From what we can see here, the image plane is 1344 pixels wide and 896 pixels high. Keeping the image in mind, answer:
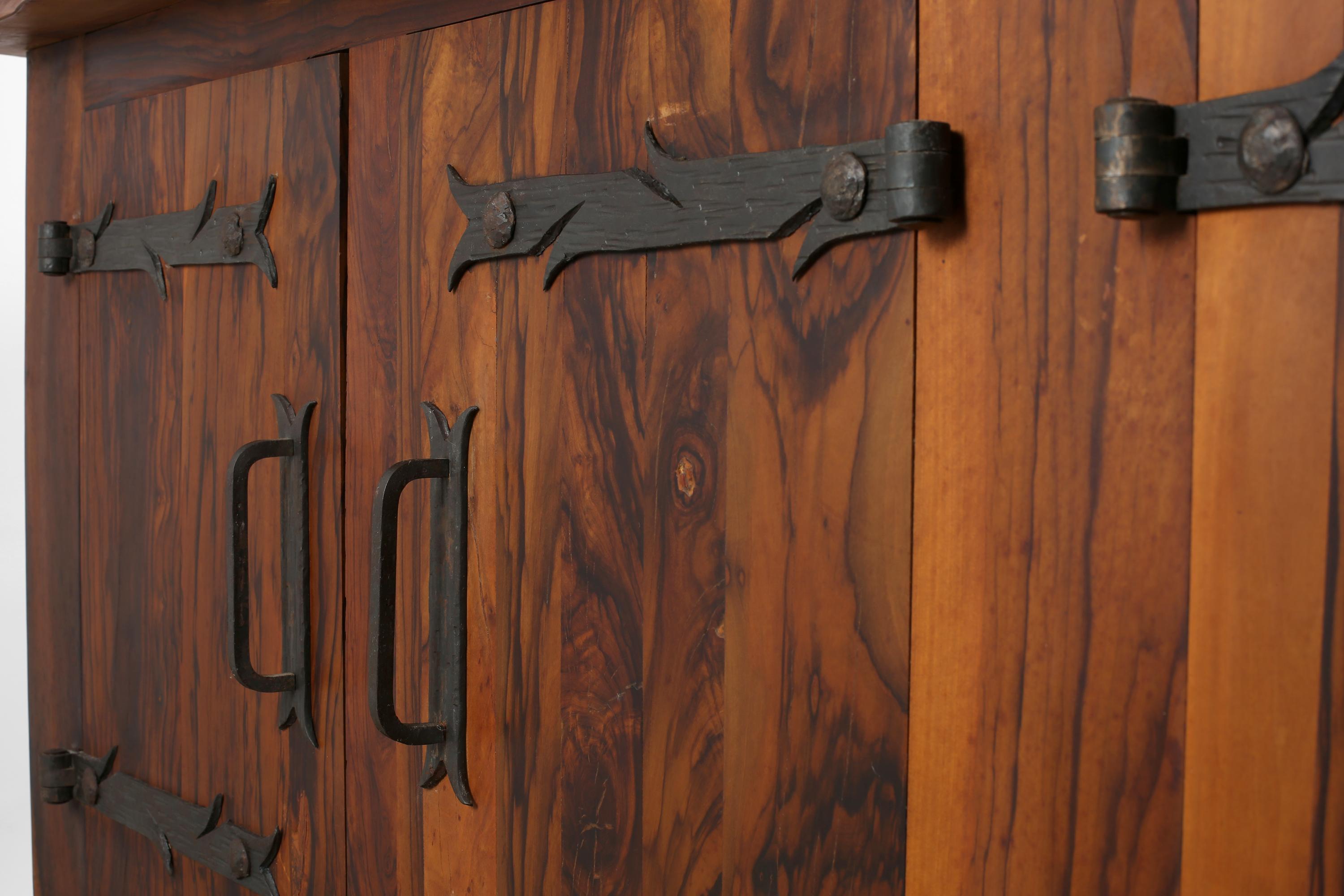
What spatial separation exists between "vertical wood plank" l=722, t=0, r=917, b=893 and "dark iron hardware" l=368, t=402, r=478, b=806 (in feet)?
0.89

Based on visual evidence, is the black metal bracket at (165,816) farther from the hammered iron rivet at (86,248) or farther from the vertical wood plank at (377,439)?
the hammered iron rivet at (86,248)

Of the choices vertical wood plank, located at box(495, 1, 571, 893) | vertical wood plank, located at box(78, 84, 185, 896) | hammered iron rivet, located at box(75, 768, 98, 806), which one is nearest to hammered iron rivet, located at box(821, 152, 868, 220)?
vertical wood plank, located at box(495, 1, 571, 893)

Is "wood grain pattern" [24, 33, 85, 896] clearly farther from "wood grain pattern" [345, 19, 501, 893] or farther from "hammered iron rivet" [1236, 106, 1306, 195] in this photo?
"hammered iron rivet" [1236, 106, 1306, 195]

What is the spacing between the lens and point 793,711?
2.46ft

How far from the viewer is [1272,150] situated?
542 mm

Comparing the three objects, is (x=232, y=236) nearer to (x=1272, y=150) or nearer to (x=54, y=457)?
(x=54, y=457)

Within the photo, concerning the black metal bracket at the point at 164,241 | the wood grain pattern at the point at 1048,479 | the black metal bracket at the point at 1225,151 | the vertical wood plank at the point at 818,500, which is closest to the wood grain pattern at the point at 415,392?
the black metal bracket at the point at 164,241

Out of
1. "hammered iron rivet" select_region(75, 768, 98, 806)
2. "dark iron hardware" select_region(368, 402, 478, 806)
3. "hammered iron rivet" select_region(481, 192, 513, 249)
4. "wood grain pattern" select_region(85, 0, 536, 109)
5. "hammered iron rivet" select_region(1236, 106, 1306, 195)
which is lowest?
"hammered iron rivet" select_region(75, 768, 98, 806)

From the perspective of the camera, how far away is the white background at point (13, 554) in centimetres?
227

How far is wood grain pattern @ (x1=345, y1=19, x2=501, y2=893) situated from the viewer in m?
0.95

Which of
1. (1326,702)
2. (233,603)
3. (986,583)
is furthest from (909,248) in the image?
(233,603)

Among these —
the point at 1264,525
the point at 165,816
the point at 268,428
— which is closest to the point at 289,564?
the point at 268,428

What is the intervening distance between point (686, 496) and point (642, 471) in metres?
0.04

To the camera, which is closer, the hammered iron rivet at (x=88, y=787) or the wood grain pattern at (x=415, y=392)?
the wood grain pattern at (x=415, y=392)
